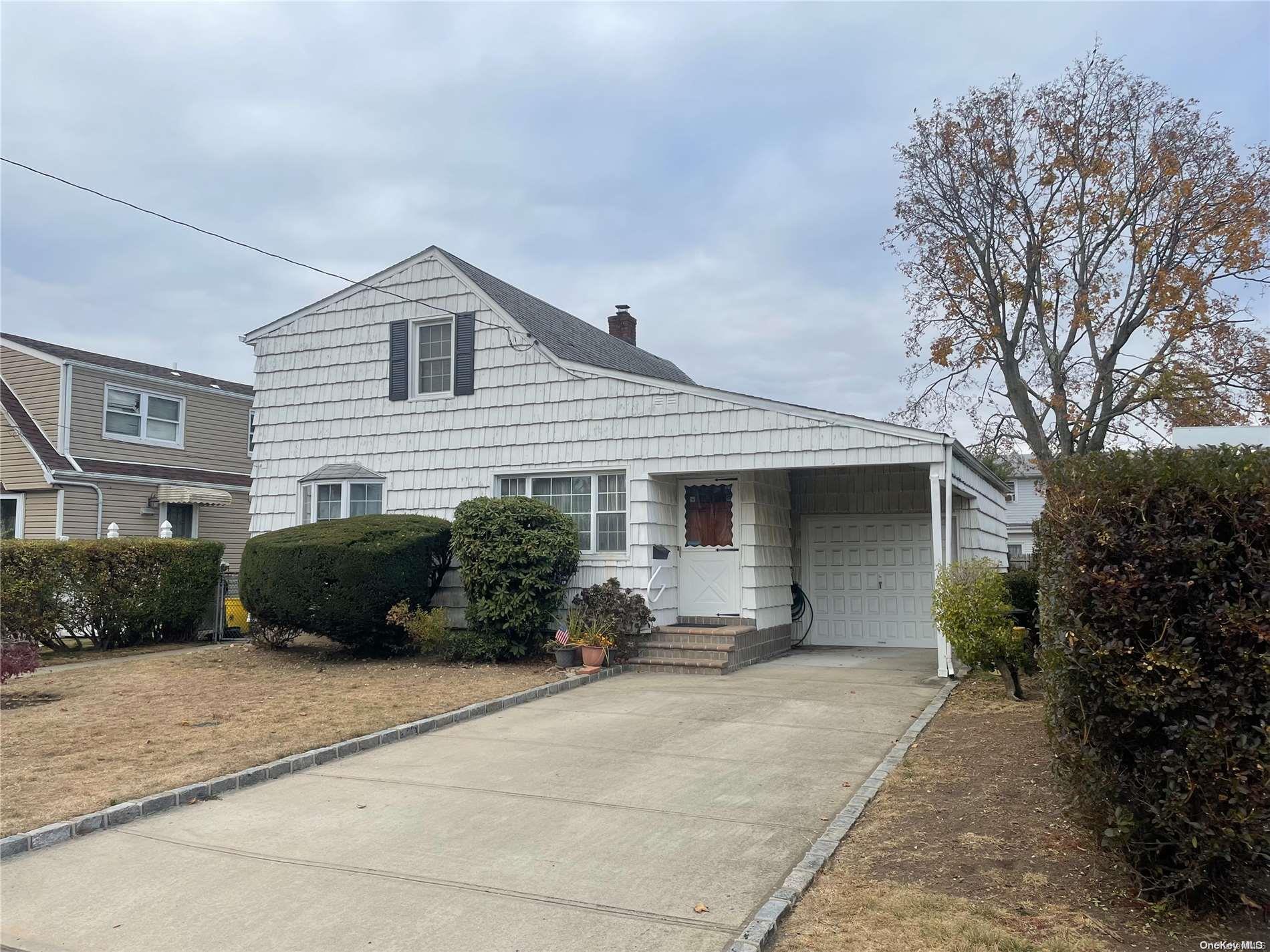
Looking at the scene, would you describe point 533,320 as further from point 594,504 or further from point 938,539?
point 938,539

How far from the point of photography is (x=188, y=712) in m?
8.65

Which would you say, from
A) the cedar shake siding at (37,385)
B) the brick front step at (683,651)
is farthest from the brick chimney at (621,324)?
the cedar shake siding at (37,385)

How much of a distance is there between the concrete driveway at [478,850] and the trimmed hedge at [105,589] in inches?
329

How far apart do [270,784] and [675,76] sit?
9253 mm

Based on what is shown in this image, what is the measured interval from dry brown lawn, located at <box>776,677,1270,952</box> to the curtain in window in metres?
6.88

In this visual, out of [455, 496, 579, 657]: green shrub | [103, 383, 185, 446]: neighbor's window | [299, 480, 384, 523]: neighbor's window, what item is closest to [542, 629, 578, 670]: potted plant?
[455, 496, 579, 657]: green shrub

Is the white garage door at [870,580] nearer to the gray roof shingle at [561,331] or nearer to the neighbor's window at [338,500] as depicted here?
the gray roof shingle at [561,331]

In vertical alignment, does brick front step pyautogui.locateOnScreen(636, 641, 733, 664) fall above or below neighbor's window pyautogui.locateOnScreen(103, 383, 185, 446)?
below

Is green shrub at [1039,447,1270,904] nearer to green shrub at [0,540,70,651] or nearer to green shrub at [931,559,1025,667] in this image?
green shrub at [931,559,1025,667]

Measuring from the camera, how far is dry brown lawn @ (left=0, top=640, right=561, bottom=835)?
6.13m

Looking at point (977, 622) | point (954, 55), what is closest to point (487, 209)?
point (954, 55)

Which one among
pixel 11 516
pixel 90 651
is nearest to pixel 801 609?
pixel 90 651

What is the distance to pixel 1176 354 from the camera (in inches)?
808

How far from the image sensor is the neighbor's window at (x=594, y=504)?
506 inches
